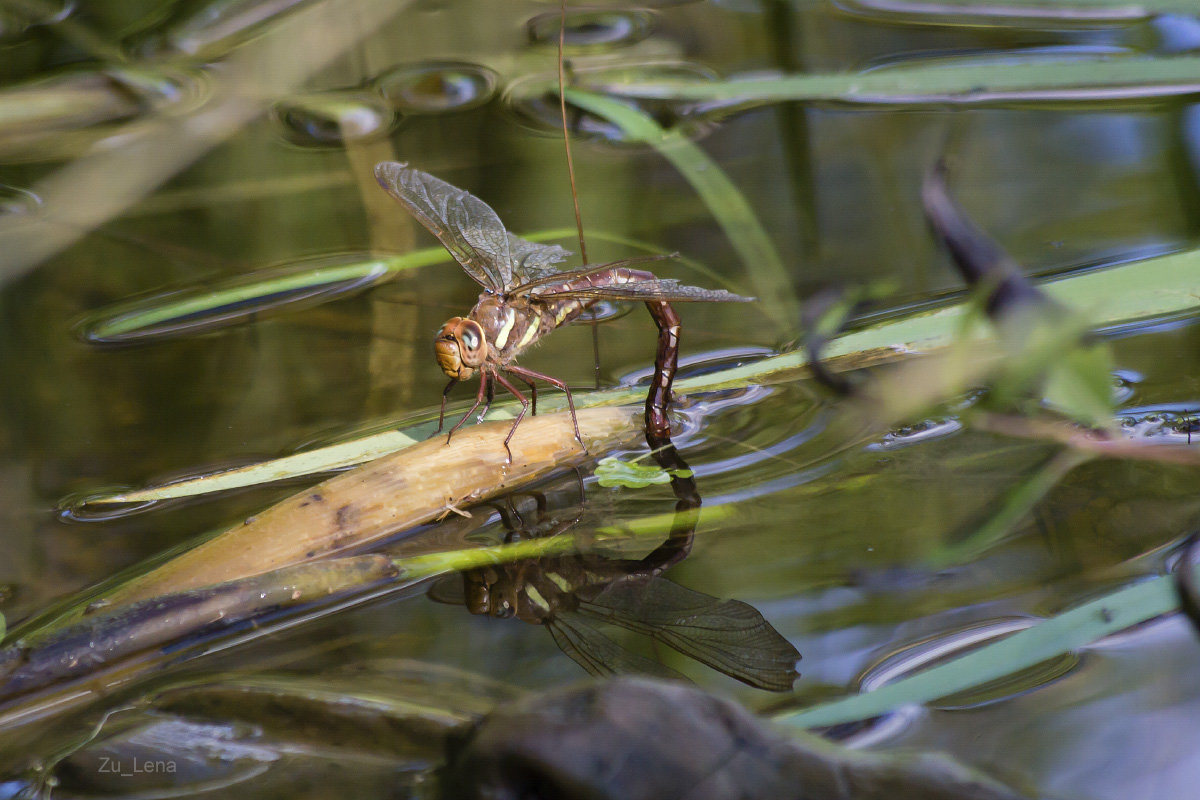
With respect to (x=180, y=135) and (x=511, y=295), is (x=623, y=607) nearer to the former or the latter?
(x=511, y=295)

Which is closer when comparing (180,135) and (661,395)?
(661,395)

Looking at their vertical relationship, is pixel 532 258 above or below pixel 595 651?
above

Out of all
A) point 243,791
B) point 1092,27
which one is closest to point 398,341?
point 243,791

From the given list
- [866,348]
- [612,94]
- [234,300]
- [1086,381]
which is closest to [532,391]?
[866,348]

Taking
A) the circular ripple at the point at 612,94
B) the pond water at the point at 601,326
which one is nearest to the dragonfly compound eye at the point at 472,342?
the pond water at the point at 601,326

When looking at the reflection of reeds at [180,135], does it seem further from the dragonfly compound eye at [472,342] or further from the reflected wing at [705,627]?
the reflected wing at [705,627]

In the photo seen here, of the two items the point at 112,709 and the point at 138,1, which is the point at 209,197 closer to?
the point at 138,1

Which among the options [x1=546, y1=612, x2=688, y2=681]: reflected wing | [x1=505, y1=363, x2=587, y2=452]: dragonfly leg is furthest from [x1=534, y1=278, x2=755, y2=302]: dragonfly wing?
[x1=546, y1=612, x2=688, y2=681]: reflected wing
